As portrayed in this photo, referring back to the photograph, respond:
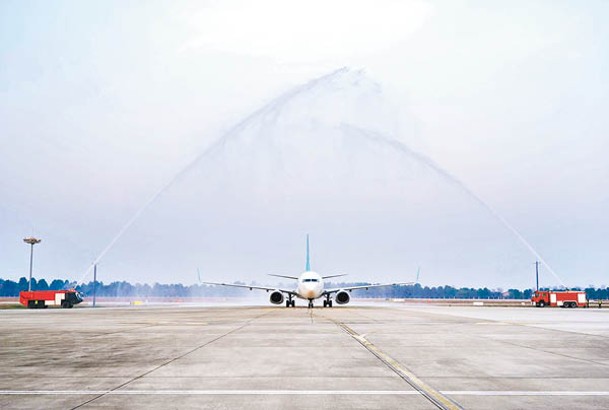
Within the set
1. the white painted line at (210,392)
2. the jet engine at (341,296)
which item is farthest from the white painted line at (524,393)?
the jet engine at (341,296)

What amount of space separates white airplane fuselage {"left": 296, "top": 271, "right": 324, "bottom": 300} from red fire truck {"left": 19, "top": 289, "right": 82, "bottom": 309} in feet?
79.1

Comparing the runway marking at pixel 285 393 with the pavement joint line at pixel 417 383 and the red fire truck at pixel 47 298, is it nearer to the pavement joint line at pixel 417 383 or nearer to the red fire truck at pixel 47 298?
the pavement joint line at pixel 417 383

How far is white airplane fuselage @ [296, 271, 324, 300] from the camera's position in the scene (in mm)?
55312

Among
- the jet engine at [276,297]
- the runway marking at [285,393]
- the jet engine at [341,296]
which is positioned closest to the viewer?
the runway marking at [285,393]

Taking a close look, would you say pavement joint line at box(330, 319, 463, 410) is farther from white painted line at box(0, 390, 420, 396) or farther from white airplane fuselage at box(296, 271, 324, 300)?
white airplane fuselage at box(296, 271, 324, 300)

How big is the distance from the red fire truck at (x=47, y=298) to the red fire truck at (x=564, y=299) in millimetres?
52403

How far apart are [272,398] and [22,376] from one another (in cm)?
519

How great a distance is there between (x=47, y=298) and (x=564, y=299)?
55.7 m

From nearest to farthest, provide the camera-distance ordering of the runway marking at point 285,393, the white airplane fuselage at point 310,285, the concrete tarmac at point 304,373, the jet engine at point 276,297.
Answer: the concrete tarmac at point 304,373 → the runway marking at point 285,393 → the white airplane fuselage at point 310,285 → the jet engine at point 276,297

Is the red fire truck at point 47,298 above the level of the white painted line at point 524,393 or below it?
below

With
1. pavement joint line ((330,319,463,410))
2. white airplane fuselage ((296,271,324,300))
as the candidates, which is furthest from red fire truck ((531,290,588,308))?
pavement joint line ((330,319,463,410))

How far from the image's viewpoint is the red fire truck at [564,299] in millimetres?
63406

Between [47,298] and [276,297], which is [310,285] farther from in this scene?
[47,298]

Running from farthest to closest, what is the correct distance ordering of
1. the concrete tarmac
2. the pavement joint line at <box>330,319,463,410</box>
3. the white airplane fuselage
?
the white airplane fuselage
the concrete tarmac
the pavement joint line at <box>330,319,463,410</box>
